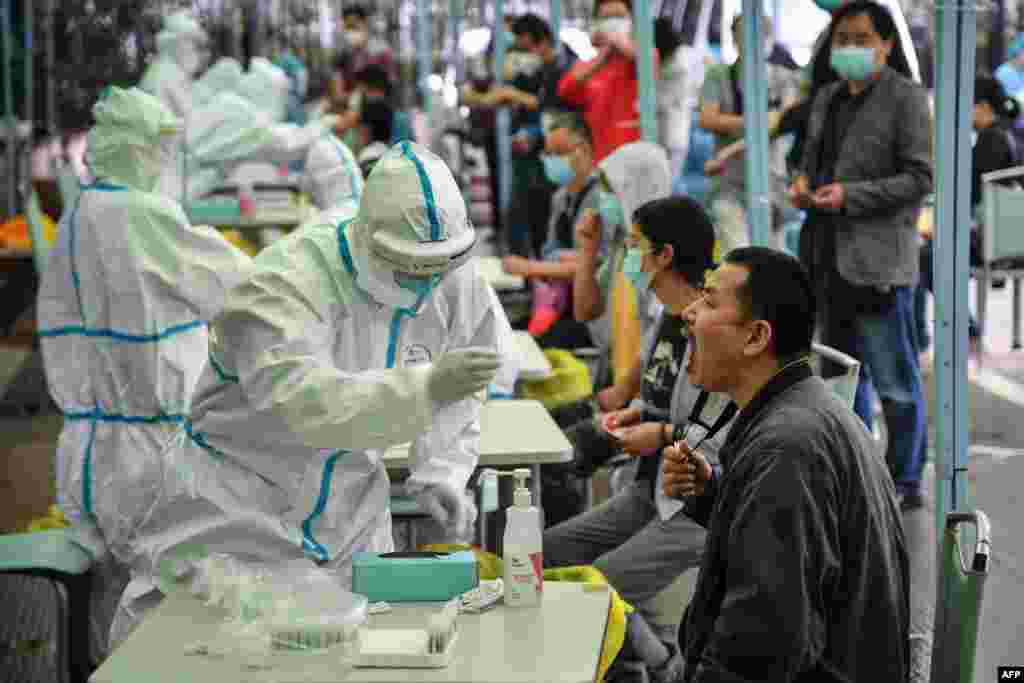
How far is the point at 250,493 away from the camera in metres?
3.19

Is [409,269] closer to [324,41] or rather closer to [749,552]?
[749,552]

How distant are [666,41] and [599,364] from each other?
9.28 feet

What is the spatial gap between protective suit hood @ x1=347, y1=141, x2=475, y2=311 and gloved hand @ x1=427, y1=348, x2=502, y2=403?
0.26m

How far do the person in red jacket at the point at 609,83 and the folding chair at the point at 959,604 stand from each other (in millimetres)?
5356

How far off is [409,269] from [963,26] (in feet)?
5.04

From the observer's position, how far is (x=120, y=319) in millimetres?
5195

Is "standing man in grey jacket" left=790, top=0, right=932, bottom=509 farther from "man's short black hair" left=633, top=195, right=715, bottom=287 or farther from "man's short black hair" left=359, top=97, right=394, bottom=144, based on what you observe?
"man's short black hair" left=359, top=97, right=394, bottom=144

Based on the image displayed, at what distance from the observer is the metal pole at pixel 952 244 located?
3.73 m

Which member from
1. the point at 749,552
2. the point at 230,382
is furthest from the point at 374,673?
the point at 230,382

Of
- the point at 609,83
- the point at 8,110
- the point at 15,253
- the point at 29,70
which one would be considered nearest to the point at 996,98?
the point at 609,83

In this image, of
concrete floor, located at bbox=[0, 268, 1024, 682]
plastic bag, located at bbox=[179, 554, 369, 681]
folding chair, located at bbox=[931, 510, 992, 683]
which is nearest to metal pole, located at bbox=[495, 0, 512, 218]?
concrete floor, located at bbox=[0, 268, 1024, 682]

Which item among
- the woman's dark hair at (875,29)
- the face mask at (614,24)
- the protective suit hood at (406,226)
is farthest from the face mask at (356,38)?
the protective suit hood at (406,226)

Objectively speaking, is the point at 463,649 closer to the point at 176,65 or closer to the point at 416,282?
the point at 416,282

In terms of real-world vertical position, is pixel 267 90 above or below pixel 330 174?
above
